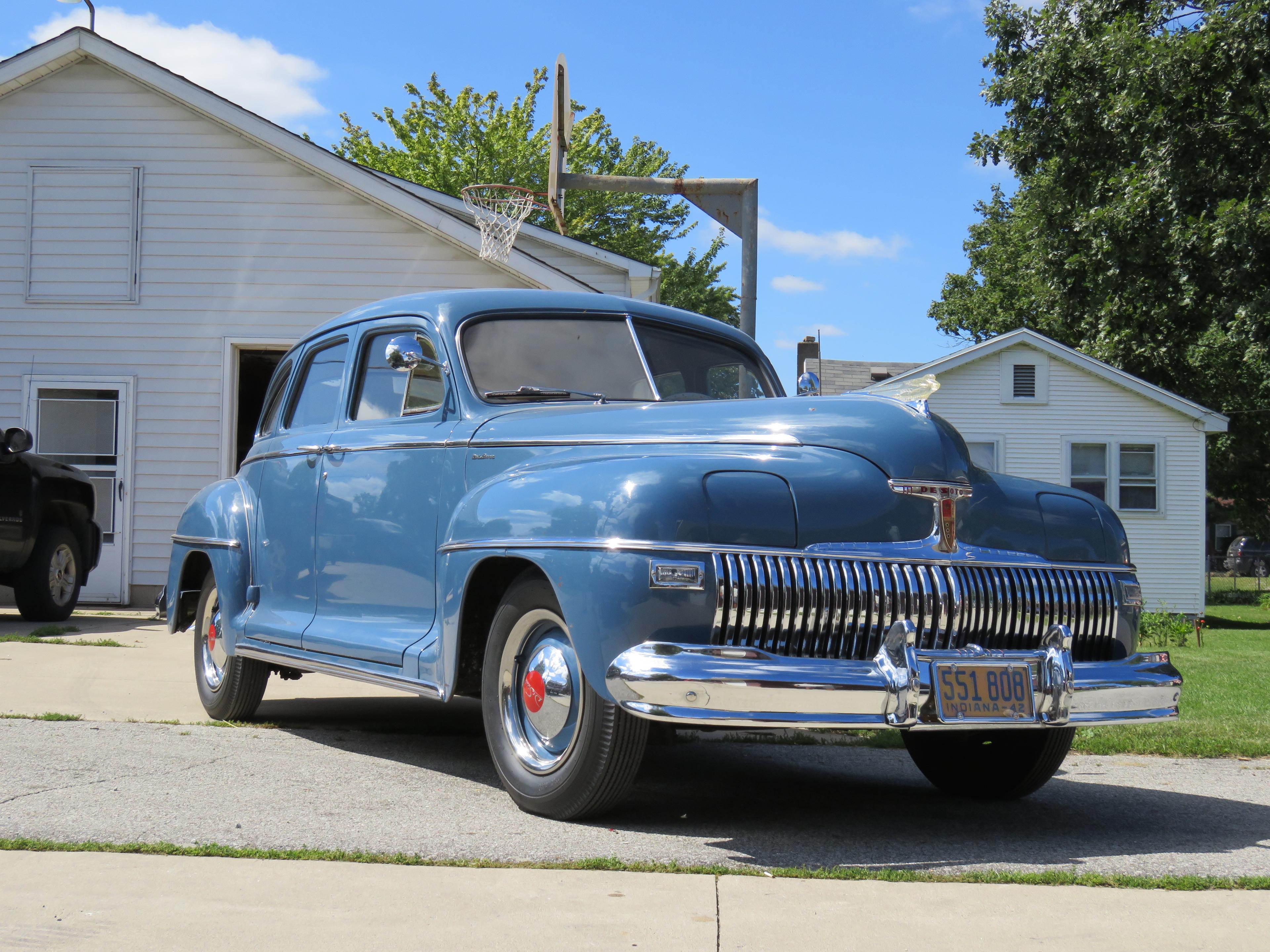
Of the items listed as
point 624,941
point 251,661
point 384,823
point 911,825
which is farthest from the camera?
point 251,661

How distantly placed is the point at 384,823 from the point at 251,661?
103 inches

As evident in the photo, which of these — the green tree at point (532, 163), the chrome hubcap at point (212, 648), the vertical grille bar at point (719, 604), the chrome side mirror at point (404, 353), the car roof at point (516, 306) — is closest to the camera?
the vertical grille bar at point (719, 604)

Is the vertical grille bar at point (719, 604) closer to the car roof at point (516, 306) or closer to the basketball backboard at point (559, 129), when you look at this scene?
the car roof at point (516, 306)

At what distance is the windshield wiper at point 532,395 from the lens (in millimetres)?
5414

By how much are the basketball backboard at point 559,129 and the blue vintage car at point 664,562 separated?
256 inches

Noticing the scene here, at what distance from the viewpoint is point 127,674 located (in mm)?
8547

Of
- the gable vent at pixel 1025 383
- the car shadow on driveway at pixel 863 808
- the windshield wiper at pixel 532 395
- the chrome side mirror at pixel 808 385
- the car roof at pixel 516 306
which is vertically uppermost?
the gable vent at pixel 1025 383

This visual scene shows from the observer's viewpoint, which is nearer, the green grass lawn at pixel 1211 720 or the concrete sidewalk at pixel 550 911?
the concrete sidewalk at pixel 550 911

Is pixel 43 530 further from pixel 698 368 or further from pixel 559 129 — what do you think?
pixel 698 368

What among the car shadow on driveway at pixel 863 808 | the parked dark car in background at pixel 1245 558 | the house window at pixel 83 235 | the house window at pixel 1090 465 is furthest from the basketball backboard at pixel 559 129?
the parked dark car in background at pixel 1245 558

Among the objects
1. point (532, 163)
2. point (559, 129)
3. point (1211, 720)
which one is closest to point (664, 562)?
point (1211, 720)

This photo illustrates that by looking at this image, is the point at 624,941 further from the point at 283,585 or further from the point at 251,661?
the point at 251,661

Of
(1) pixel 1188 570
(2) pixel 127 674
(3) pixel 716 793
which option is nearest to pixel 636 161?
(1) pixel 1188 570

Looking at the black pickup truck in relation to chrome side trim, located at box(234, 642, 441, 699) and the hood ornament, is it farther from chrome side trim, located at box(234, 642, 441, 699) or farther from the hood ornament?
the hood ornament
